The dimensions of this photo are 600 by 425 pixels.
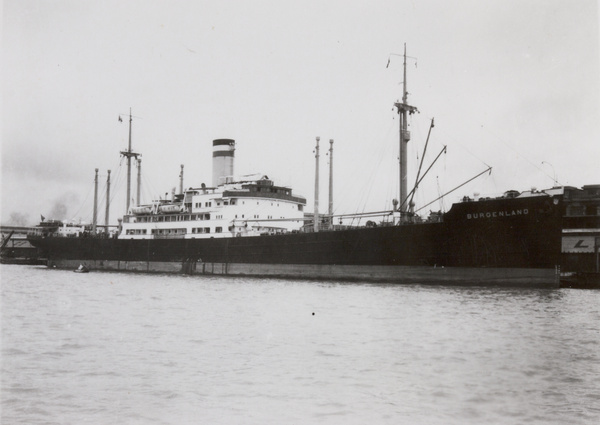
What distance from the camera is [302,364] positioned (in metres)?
9.88

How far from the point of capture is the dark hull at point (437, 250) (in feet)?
81.9

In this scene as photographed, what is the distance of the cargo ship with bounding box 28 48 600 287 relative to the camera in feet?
82.8

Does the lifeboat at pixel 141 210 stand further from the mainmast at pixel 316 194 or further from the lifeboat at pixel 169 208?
the mainmast at pixel 316 194

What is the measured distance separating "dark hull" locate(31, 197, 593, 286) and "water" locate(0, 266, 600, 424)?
681 cm

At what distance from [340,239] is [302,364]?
20.6 metres

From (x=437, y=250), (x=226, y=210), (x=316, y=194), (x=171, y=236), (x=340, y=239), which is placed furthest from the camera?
(x=171, y=236)

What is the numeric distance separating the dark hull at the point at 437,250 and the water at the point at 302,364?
6810 millimetres

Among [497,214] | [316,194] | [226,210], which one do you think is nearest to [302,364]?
[497,214]

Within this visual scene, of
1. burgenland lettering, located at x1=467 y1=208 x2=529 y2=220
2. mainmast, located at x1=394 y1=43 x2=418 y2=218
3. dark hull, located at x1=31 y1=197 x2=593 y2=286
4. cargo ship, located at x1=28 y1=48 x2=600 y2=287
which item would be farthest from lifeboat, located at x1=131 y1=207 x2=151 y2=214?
burgenland lettering, located at x1=467 y1=208 x2=529 y2=220

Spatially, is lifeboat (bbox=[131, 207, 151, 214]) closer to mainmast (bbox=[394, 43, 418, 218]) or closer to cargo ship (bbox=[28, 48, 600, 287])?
cargo ship (bbox=[28, 48, 600, 287])

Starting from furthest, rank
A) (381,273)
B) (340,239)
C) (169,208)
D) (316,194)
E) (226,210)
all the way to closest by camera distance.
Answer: (169,208) < (226,210) < (316,194) < (340,239) < (381,273)

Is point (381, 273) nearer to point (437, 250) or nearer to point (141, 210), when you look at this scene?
point (437, 250)

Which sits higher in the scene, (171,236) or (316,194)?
(316,194)

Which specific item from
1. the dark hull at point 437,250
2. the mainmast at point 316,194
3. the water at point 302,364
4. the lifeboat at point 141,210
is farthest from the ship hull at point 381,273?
the water at point 302,364
